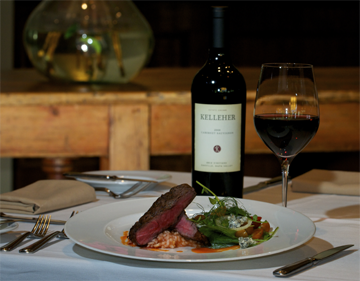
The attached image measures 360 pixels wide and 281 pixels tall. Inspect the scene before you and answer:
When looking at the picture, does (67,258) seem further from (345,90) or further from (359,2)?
(359,2)

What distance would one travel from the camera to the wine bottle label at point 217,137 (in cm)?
86

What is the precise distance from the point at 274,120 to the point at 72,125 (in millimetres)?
1213

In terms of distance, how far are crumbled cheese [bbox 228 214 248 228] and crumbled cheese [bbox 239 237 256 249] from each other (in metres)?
0.03

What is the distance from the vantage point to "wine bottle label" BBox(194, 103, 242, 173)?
860 mm

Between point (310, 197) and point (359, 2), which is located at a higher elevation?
point (359, 2)

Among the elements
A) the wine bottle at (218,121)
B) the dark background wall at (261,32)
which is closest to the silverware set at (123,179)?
the wine bottle at (218,121)

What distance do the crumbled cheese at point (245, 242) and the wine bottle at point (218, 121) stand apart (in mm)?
254

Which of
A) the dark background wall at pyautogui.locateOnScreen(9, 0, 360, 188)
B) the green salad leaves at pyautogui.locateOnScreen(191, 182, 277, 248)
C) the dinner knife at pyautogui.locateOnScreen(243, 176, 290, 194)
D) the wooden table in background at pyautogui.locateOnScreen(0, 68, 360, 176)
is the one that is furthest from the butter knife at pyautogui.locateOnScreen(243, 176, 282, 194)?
the dark background wall at pyautogui.locateOnScreen(9, 0, 360, 188)

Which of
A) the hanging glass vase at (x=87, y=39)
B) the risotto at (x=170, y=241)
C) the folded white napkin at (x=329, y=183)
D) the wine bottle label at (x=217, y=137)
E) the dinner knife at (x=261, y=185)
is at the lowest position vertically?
the dinner knife at (x=261, y=185)

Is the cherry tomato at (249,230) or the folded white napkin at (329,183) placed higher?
the cherry tomato at (249,230)

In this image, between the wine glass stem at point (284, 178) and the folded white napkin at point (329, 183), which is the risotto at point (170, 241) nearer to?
the wine glass stem at point (284, 178)

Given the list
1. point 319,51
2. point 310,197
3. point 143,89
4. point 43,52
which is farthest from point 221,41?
point 319,51

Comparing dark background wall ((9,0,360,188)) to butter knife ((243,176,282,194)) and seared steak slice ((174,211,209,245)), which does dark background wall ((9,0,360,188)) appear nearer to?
butter knife ((243,176,282,194))

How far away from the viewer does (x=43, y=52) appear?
196 centimetres
